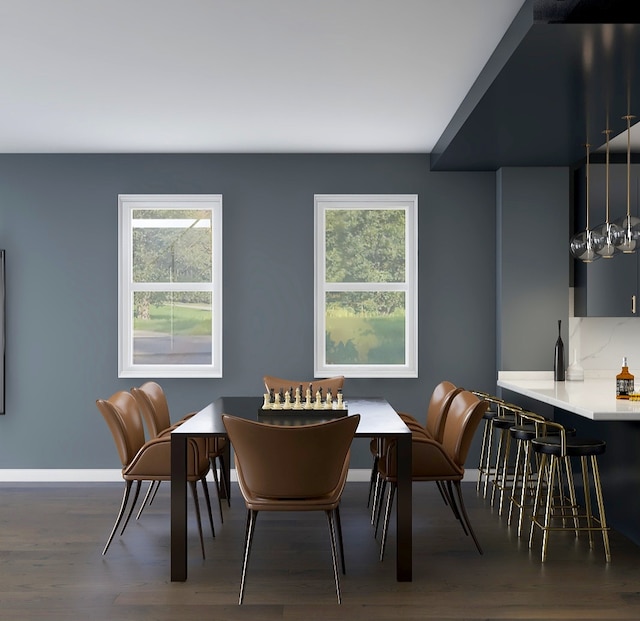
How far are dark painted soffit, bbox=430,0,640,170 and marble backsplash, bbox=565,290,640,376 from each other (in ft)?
4.57

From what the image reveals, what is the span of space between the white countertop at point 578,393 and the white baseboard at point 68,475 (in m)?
0.92

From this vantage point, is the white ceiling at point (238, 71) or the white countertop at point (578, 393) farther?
the white countertop at point (578, 393)

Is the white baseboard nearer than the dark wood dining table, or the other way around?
the dark wood dining table

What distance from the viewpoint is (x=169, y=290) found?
6094 mm

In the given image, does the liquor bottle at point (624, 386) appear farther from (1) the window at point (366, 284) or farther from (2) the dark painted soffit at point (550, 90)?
(1) the window at point (366, 284)

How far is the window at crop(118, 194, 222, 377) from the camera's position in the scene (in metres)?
6.06

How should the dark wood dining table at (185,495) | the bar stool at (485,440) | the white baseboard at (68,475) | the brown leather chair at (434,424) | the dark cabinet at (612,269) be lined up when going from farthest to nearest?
1. the white baseboard at (68,475)
2. the dark cabinet at (612,269)
3. the bar stool at (485,440)
4. the brown leather chair at (434,424)
5. the dark wood dining table at (185,495)

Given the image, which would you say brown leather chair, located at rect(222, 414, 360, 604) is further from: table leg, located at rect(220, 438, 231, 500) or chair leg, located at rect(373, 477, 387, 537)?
table leg, located at rect(220, 438, 231, 500)

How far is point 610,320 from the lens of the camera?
236 inches

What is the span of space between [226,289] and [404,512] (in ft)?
9.80

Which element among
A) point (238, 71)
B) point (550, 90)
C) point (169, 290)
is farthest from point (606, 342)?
point (238, 71)

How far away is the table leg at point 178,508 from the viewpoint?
3.52m

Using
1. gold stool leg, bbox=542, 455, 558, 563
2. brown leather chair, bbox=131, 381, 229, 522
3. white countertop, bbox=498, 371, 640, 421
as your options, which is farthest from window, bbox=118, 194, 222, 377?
gold stool leg, bbox=542, 455, 558, 563

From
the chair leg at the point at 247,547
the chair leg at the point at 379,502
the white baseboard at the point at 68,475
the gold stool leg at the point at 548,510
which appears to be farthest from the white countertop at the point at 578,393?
the chair leg at the point at 247,547
